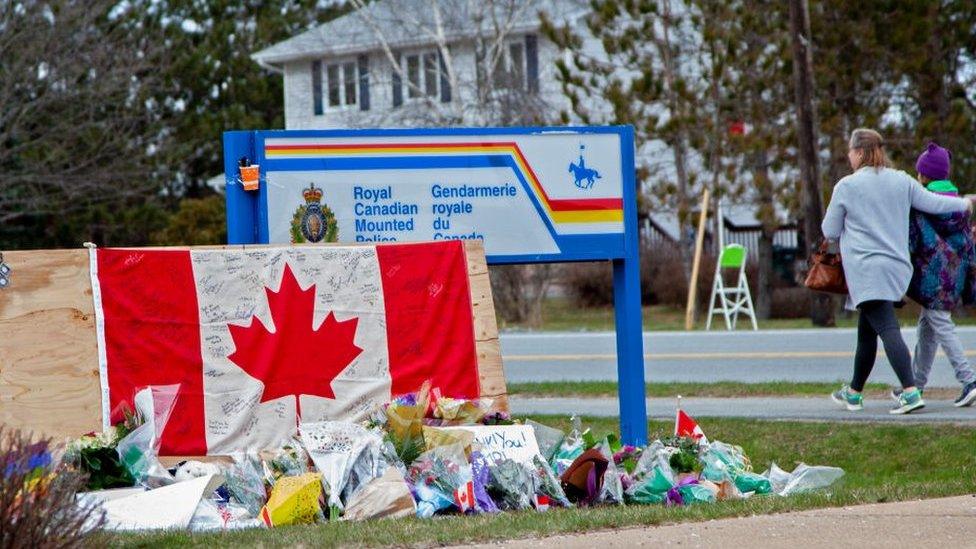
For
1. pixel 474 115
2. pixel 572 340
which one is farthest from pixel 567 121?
pixel 572 340

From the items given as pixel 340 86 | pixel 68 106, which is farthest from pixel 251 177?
pixel 340 86

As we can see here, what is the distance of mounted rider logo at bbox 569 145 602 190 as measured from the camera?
883 cm

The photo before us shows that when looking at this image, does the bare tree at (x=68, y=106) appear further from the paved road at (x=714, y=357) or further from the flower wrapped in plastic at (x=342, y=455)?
the flower wrapped in plastic at (x=342, y=455)

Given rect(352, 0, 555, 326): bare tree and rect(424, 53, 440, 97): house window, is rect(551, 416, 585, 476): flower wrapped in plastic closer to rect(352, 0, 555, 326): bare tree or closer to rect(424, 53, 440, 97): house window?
rect(352, 0, 555, 326): bare tree

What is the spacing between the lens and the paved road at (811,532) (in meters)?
5.91

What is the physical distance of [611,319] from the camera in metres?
29.0

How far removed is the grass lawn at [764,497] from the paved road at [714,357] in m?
2.97

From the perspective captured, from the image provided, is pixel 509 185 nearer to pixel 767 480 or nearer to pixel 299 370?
pixel 299 370

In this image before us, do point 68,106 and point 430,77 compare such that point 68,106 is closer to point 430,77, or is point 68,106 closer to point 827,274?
point 430,77

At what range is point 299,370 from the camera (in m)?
7.88

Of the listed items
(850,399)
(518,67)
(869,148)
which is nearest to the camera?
(869,148)

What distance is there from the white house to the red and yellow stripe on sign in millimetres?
21290

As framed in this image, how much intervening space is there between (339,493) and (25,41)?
24.2 meters

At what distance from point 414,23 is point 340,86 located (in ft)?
22.3
